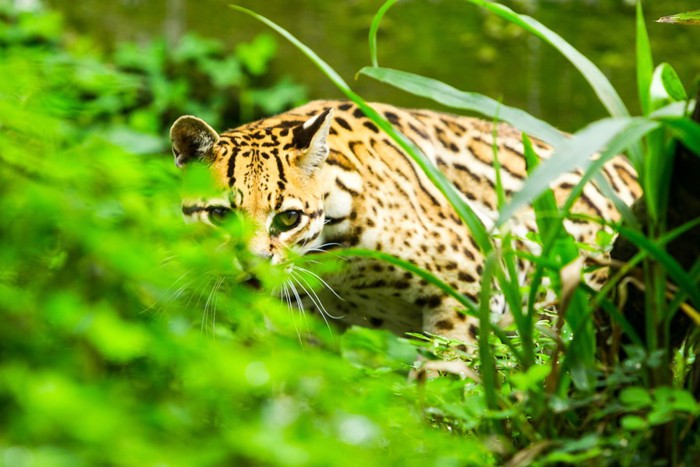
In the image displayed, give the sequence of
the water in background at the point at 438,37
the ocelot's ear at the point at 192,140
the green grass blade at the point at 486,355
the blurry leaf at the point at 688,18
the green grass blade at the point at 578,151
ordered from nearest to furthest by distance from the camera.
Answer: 1. the green grass blade at the point at 578,151
2. the green grass blade at the point at 486,355
3. the blurry leaf at the point at 688,18
4. the ocelot's ear at the point at 192,140
5. the water in background at the point at 438,37

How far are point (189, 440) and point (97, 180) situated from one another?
500 mm

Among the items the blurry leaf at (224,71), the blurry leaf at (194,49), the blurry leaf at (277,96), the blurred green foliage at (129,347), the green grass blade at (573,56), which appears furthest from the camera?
the blurry leaf at (194,49)

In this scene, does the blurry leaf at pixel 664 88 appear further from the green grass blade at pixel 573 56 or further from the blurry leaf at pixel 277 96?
the blurry leaf at pixel 277 96

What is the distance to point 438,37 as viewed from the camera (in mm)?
9828

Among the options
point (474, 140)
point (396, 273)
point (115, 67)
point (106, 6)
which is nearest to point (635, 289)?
point (396, 273)

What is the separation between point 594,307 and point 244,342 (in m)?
0.89

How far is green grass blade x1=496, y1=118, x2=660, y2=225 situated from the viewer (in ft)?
7.18

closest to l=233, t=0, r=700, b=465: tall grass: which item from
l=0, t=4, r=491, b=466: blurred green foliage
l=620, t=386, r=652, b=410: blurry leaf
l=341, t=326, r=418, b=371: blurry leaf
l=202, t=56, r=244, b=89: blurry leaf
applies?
l=620, t=386, r=652, b=410: blurry leaf

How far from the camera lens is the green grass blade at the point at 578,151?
2.19 meters

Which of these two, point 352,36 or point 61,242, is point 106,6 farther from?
point 61,242

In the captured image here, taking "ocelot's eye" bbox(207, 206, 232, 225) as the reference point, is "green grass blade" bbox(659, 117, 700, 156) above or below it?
above

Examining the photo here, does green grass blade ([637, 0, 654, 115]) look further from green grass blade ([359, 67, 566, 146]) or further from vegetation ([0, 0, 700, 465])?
green grass blade ([359, 67, 566, 146])

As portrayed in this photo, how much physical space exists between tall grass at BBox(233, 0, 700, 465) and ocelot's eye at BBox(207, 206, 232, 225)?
164 centimetres

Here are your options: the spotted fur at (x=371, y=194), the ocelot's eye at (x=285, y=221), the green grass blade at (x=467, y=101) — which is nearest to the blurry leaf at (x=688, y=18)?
the green grass blade at (x=467, y=101)
